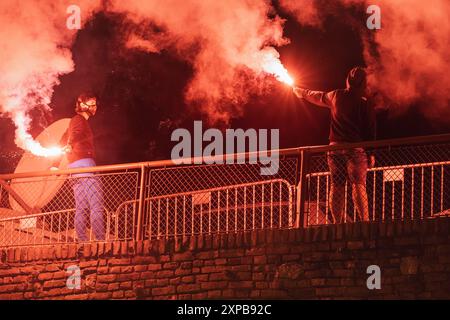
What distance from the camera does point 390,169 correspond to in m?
13.0

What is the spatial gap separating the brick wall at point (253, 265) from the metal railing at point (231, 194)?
335 mm

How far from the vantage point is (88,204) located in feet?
43.5

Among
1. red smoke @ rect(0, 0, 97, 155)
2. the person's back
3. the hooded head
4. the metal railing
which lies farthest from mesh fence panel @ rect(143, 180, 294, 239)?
red smoke @ rect(0, 0, 97, 155)

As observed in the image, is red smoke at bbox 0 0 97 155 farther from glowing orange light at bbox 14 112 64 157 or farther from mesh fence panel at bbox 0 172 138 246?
mesh fence panel at bbox 0 172 138 246

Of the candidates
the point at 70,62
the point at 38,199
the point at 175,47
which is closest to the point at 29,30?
the point at 70,62

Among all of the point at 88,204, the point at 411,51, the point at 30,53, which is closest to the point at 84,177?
the point at 88,204

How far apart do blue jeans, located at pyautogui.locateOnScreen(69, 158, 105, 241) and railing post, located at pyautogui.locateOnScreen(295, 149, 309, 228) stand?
9.22ft

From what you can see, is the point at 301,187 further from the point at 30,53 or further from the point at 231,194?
the point at 30,53

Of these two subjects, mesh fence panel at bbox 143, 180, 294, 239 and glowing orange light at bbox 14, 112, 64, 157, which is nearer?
mesh fence panel at bbox 143, 180, 294, 239

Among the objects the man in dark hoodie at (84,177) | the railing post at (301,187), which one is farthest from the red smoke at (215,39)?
the railing post at (301,187)

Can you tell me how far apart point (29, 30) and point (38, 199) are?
5325mm

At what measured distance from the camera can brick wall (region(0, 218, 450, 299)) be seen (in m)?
11.2

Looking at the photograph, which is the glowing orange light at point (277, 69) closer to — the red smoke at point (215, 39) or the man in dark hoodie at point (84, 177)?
the red smoke at point (215, 39)

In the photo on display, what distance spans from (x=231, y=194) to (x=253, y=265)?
9.26 feet
